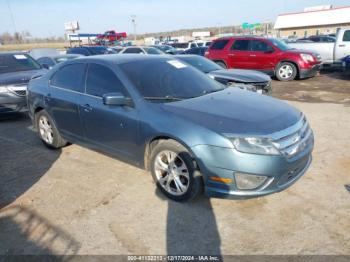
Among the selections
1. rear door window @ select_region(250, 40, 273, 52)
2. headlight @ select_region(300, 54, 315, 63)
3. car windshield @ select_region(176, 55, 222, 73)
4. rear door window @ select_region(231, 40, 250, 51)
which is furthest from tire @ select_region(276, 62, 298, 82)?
car windshield @ select_region(176, 55, 222, 73)

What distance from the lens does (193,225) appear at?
3.18 m

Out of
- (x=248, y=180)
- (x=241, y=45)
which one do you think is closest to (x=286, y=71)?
(x=241, y=45)

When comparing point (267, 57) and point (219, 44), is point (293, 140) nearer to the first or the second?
point (267, 57)

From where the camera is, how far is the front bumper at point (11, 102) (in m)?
7.30

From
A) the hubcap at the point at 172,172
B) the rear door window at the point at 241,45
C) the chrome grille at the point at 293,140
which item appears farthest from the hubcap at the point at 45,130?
the rear door window at the point at 241,45

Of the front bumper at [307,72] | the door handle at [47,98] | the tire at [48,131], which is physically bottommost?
the front bumper at [307,72]

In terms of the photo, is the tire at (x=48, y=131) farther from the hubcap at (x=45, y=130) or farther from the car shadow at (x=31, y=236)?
the car shadow at (x=31, y=236)

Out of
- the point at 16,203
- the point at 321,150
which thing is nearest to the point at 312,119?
the point at 321,150

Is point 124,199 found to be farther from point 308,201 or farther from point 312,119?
point 312,119

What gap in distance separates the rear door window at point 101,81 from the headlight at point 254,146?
1.65m

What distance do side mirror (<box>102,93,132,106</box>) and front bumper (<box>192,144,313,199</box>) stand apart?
42.9 inches

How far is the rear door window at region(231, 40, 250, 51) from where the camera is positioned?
12.8 metres

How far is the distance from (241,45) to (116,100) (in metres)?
10.4

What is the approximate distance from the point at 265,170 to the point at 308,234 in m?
0.72
